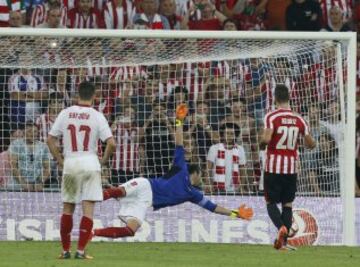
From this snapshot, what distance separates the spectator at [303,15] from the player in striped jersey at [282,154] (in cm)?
710

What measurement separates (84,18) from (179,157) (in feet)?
18.8

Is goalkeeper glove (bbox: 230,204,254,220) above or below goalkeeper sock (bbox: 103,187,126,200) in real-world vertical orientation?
below

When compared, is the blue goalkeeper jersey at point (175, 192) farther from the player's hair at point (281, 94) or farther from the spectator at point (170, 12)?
the spectator at point (170, 12)

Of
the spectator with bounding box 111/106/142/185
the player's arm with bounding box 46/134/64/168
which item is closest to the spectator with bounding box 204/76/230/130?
the spectator with bounding box 111/106/142/185

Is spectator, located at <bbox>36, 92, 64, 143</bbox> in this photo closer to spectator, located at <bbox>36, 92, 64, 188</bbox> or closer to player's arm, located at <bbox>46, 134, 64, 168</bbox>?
spectator, located at <bbox>36, 92, 64, 188</bbox>

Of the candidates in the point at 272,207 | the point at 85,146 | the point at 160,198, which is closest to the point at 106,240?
the point at 160,198

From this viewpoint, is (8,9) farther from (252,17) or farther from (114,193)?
(114,193)

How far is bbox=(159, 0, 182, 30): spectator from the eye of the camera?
2250cm

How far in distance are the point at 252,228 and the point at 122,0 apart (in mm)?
5580

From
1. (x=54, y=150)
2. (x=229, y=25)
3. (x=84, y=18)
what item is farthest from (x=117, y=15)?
(x=54, y=150)

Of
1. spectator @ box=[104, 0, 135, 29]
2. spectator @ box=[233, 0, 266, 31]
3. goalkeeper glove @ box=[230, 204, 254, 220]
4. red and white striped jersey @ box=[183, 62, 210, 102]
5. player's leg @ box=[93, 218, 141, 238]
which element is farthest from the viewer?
spectator @ box=[233, 0, 266, 31]

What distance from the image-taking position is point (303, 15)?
22.8m

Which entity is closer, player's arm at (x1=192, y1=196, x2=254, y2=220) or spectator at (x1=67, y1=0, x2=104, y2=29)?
player's arm at (x1=192, y1=196, x2=254, y2=220)

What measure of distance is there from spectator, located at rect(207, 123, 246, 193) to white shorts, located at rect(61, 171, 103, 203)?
17.6 feet
